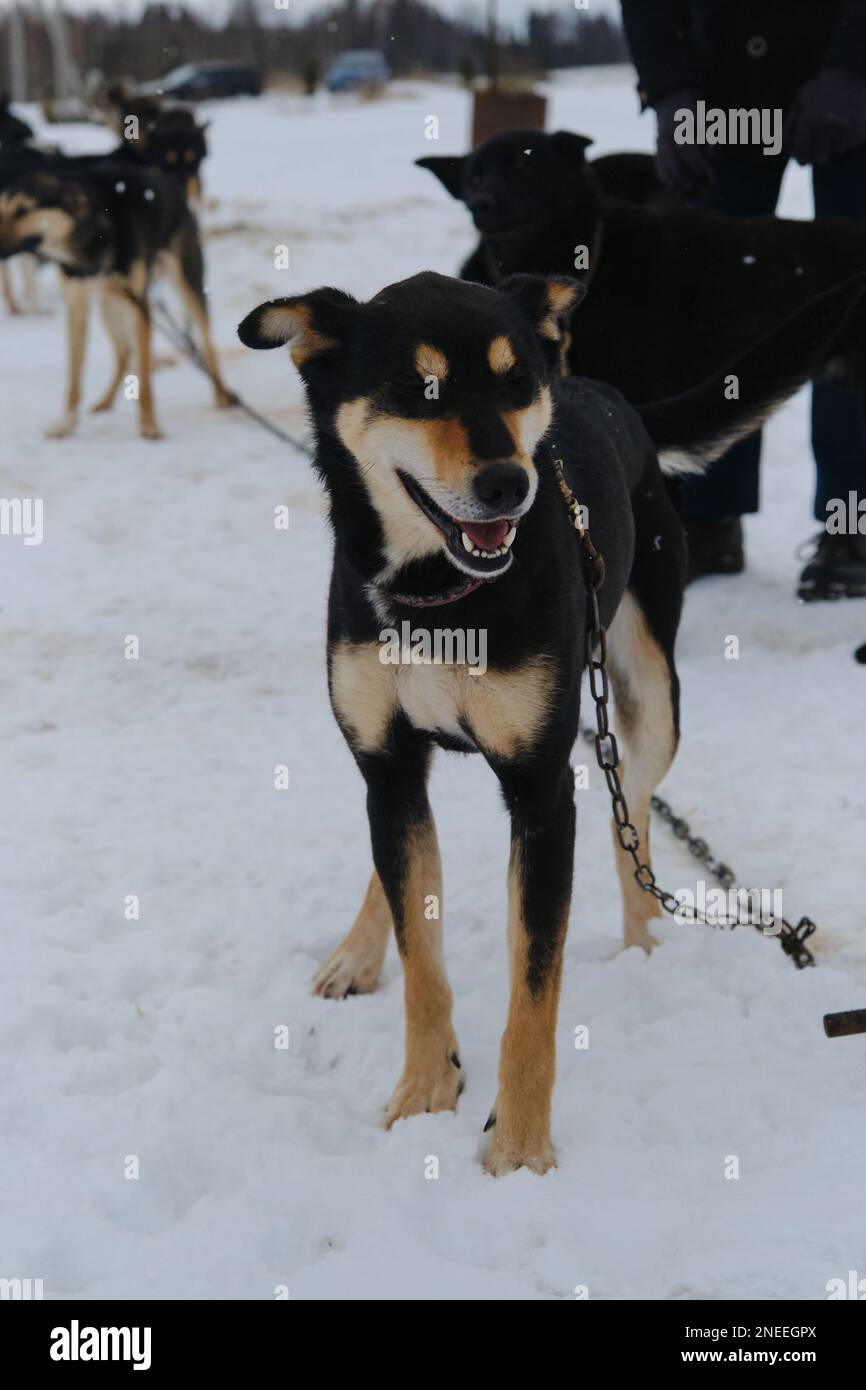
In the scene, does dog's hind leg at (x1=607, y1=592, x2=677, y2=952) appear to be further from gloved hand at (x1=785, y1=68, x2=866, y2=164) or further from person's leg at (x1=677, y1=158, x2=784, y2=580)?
gloved hand at (x1=785, y1=68, x2=866, y2=164)

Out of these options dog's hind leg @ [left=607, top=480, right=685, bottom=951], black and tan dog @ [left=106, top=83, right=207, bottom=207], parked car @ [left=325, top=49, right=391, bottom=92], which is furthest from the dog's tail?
parked car @ [left=325, top=49, right=391, bottom=92]

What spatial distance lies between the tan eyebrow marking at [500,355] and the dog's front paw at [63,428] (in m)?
6.74

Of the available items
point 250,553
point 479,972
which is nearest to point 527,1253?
point 479,972

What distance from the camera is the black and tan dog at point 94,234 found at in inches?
322

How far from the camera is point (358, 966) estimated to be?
3064mm

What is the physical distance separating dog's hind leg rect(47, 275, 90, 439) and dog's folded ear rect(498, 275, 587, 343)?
647cm

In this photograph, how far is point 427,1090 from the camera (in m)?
2.61

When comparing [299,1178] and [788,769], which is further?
[788,769]

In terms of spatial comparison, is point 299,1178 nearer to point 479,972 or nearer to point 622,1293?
point 622,1293

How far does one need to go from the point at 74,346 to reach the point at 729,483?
15.8ft

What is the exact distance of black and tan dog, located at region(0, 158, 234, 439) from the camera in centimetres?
819

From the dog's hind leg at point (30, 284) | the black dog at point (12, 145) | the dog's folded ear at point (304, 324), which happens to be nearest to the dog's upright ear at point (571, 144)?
the dog's folded ear at point (304, 324)
